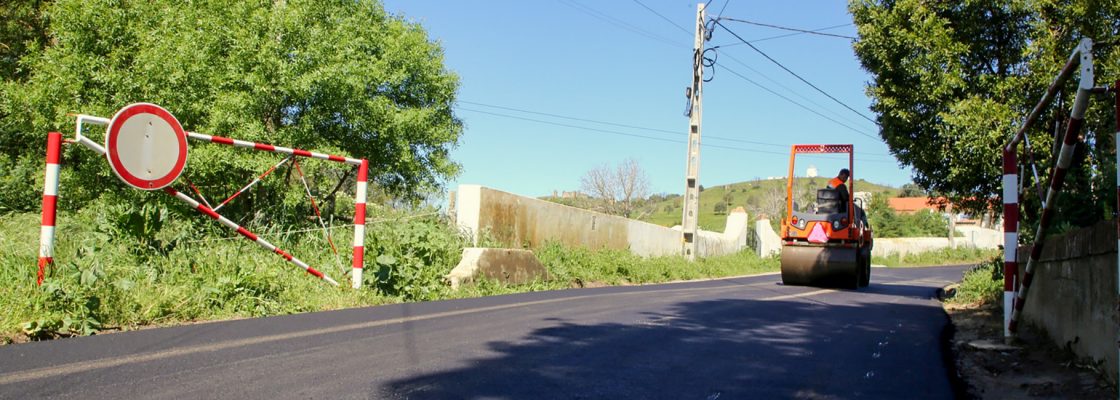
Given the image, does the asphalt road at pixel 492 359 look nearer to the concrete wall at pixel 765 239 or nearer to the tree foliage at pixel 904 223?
the concrete wall at pixel 765 239

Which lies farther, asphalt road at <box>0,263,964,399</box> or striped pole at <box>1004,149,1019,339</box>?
striped pole at <box>1004,149,1019,339</box>

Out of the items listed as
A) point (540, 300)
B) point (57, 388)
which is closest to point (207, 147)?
point (540, 300)

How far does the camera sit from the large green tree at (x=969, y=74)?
10.7m

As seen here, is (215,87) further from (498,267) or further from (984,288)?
(984,288)

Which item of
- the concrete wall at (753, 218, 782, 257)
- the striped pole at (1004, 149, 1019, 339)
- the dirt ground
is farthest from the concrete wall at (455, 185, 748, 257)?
the concrete wall at (753, 218, 782, 257)

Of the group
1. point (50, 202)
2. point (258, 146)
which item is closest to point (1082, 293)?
point (258, 146)

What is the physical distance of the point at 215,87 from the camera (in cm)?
1641

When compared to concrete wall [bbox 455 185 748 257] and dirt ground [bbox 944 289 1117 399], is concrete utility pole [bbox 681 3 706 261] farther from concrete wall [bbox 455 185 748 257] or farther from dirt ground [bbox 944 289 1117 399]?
dirt ground [bbox 944 289 1117 399]

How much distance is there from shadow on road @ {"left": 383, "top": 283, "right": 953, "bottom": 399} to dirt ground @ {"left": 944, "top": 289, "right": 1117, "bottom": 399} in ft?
0.71

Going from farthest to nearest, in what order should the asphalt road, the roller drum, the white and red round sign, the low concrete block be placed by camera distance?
the roller drum < the low concrete block < the white and red round sign < the asphalt road

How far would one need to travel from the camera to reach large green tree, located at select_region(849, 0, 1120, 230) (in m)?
10.7

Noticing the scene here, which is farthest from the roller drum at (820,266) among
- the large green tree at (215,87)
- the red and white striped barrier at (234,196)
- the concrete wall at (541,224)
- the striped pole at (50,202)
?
the striped pole at (50,202)

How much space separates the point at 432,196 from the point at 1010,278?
1823 centimetres

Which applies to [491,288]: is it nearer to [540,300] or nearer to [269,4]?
[540,300]
